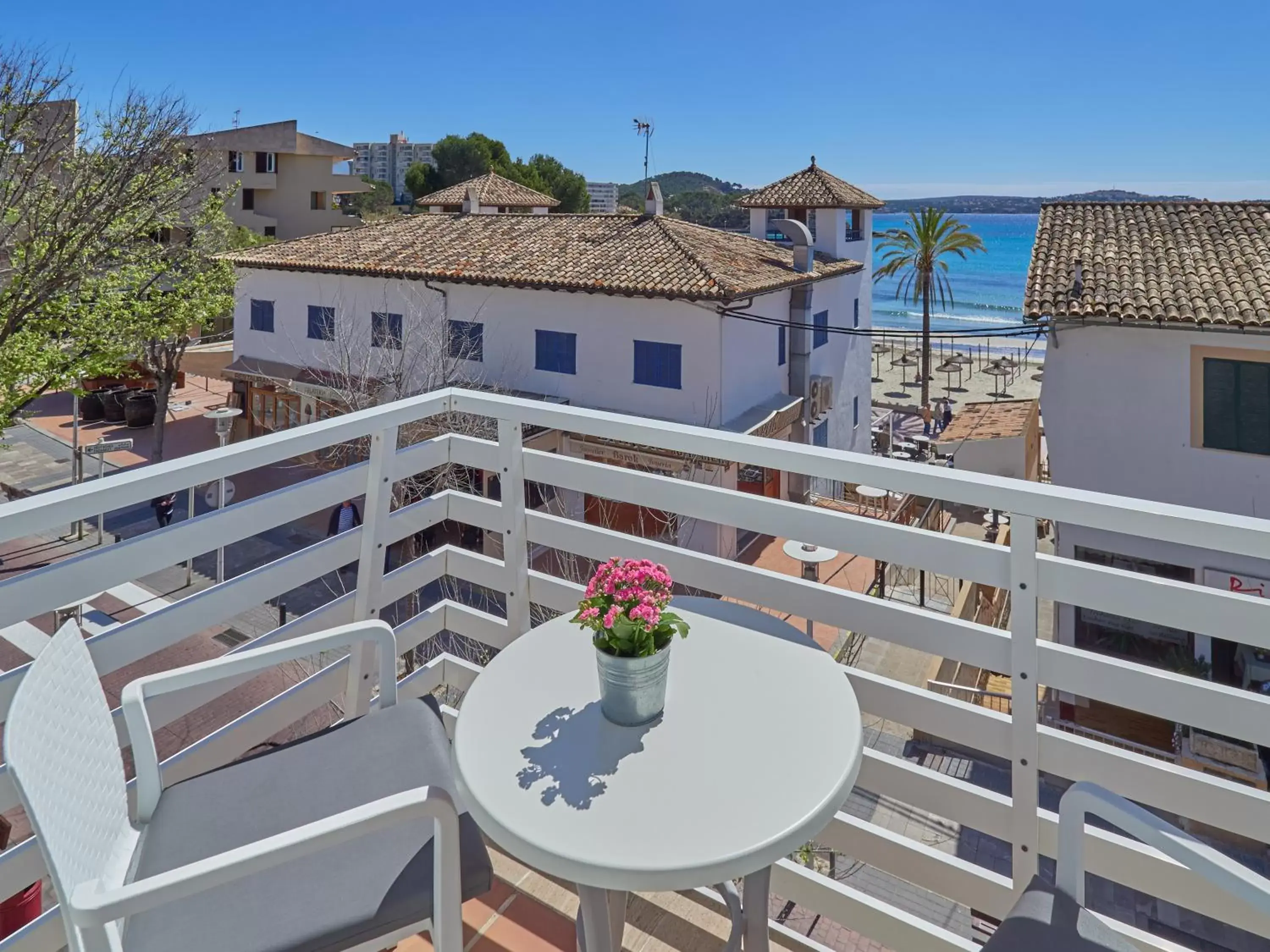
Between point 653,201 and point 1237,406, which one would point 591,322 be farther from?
point 1237,406

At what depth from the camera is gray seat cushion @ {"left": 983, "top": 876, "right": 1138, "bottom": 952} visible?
4.07 feet

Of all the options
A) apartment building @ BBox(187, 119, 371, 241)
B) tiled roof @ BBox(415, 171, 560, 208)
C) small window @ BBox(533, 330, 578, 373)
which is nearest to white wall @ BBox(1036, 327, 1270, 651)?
small window @ BBox(533, 330, 578, 373)

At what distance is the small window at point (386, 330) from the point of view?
17062mm

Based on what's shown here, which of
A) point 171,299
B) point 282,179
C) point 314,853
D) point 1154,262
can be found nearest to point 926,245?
point 1154,262

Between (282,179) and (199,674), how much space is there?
42.0 meters

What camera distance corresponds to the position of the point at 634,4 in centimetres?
4125

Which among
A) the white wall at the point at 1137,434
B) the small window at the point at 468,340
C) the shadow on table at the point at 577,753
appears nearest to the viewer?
the shadow on table at the point at 577,753

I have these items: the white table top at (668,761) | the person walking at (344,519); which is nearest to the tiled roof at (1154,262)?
the person walking at (344,519)

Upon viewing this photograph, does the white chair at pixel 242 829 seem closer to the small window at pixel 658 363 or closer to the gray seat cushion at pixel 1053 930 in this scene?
the gray seat cushion at pixel 1053 930

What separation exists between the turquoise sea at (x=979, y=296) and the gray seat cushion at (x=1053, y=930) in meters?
36.8

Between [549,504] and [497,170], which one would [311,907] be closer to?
[549,504]

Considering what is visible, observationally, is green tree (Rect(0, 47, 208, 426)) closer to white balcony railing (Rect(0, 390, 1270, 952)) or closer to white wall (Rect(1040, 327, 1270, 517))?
white balcony railing (Rect(0, 390, 1270, 952))

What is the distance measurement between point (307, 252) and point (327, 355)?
12.1ft

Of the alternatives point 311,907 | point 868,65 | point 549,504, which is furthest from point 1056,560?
point 868,65
